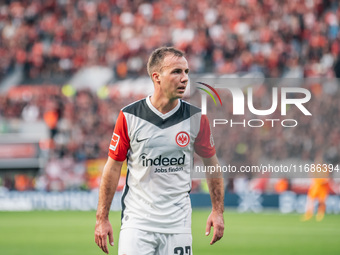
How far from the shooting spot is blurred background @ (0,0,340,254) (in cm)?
2242

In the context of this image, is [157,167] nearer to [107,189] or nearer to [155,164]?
[155,164]

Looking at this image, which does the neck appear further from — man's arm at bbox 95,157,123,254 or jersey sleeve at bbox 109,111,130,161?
man's arm at bbox 95,157,123,254

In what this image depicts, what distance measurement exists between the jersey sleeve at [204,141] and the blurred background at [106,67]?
13.6 m

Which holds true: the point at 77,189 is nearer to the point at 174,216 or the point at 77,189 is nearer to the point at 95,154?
the point at 95,154

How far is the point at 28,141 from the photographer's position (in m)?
23.7

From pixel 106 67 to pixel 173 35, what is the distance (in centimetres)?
294

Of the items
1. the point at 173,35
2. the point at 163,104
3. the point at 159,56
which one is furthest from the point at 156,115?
the point at 173,35

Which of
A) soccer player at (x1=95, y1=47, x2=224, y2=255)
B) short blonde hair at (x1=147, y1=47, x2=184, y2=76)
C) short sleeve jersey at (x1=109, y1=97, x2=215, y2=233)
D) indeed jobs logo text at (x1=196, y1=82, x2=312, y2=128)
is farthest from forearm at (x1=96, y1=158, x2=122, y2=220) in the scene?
indeed jobs logo text at (x1=196, y1=82, x2=312, y2=128)

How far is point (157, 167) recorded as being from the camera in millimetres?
5355

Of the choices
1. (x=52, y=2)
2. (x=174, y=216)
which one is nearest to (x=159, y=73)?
(x=174, y=216)

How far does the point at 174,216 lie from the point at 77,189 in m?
17.7

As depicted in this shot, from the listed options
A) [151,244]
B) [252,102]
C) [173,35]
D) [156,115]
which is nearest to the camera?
[151,244]

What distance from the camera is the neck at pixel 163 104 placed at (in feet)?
17.8

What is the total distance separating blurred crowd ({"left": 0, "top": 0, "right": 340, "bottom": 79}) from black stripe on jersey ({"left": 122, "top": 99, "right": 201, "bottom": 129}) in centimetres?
1681
